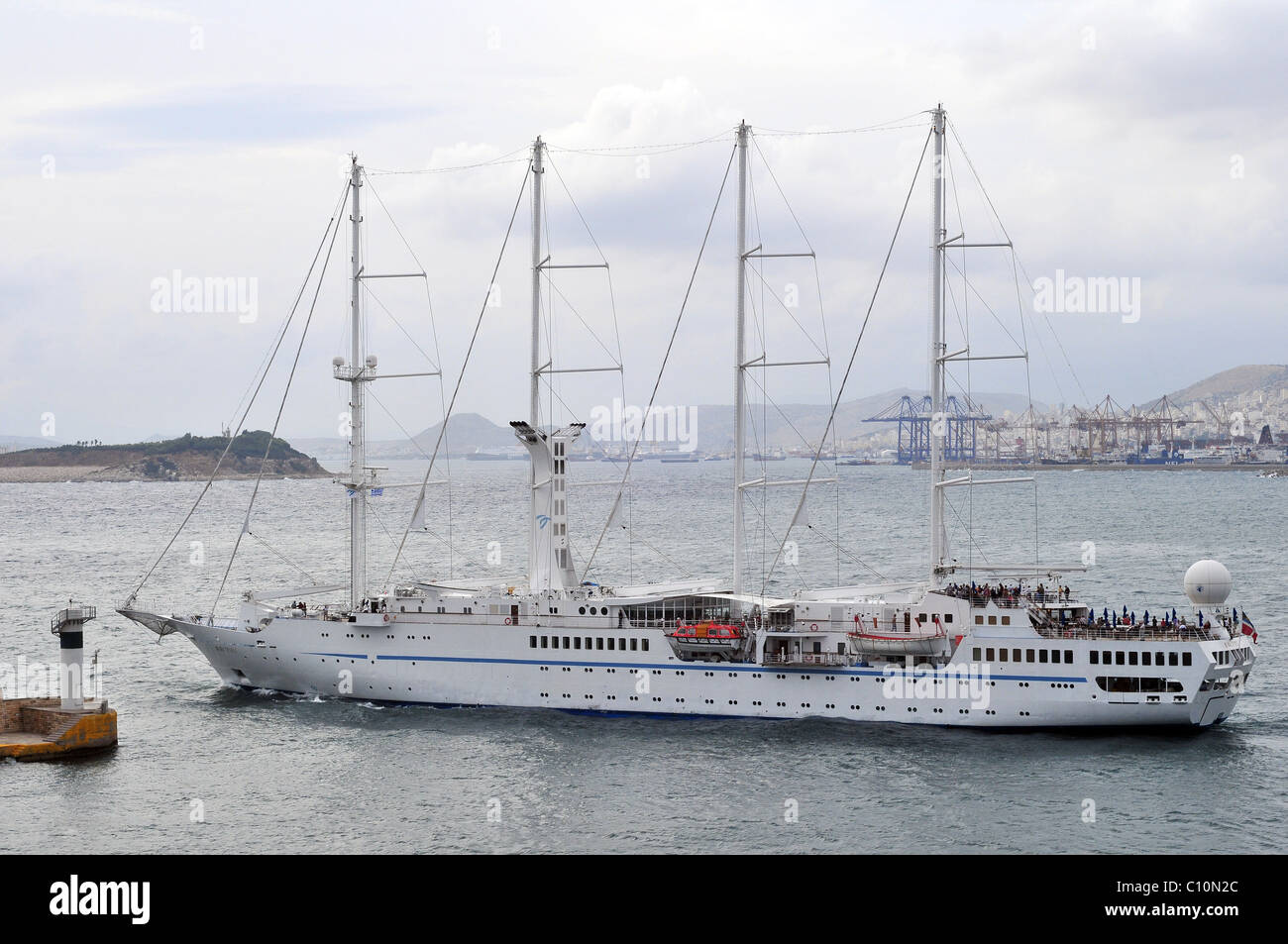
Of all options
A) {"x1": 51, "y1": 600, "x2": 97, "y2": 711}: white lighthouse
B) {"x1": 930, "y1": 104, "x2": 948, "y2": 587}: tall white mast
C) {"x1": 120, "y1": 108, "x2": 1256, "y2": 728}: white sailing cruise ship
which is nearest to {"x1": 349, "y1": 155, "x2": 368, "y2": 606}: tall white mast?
{"x1": 120, "y1": 108, "x2": 1256, "y2": 728}: white sailing cruise ship

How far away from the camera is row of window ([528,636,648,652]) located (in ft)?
140

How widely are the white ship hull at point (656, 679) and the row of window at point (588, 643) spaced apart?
117 mm

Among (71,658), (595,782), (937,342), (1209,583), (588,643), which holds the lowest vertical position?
(595,782)

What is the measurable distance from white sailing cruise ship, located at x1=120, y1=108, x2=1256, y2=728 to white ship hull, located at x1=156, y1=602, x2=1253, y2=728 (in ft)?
0.16

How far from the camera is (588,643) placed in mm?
43062

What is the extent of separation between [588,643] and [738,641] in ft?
16.3

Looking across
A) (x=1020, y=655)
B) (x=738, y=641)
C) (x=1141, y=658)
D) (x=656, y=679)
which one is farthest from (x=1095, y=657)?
(x=656, y=679)

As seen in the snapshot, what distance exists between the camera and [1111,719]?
4003cm

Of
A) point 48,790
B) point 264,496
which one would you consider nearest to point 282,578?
point 48,790

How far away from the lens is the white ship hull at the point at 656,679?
1575 inches

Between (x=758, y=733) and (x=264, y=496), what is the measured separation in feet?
523

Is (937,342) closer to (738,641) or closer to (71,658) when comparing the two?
(738,641)

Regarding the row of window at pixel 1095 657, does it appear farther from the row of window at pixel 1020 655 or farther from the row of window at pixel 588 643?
the row of window at pixel 588 643

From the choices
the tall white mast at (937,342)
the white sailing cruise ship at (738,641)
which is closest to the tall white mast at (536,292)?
the white sailing cruise ship at (738,641)
